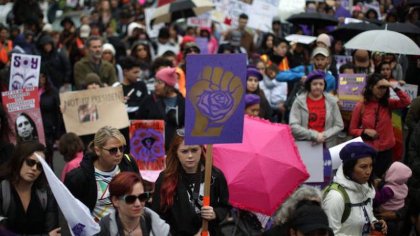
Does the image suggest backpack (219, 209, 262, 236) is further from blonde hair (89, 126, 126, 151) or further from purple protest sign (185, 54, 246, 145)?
purple protest sign (185, 54, 246, 145)

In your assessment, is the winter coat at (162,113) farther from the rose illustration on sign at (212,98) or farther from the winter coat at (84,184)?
the rose illustration on sign at (212,98)

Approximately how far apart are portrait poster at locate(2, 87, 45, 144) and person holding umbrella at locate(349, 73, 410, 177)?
332cm

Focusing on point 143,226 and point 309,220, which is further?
point 143,226

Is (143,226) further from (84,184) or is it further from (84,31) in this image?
(84,31)

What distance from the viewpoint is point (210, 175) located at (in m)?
5.57

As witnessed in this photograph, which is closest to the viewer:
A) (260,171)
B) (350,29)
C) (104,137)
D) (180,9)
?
(104,137)

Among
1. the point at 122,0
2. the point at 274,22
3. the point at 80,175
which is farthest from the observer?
the point at 122,0

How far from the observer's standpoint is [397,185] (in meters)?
7.02

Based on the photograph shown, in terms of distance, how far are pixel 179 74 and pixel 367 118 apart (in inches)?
122

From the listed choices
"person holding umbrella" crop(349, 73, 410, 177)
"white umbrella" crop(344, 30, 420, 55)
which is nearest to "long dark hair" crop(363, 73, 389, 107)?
"person holding umbrella" crop(349, 73, 410, 177)

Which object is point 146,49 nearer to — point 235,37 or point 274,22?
point 235,37

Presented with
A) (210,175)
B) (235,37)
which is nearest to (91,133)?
(210,175)

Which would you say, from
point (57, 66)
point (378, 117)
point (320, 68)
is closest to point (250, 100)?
point (378, 117)

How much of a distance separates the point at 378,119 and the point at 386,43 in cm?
126
